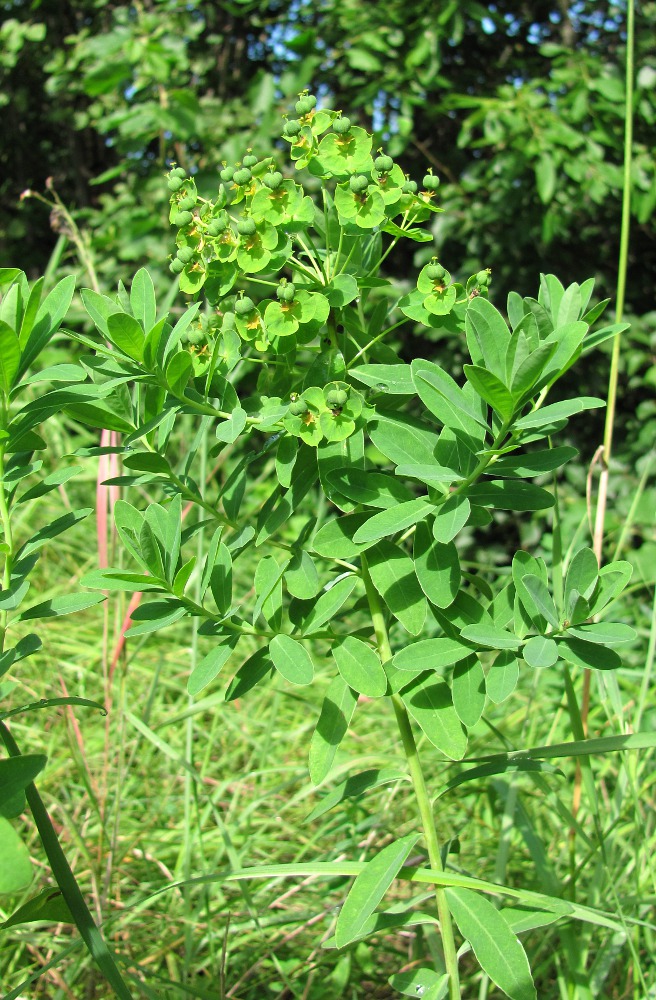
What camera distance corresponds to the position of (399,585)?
854 millimetres

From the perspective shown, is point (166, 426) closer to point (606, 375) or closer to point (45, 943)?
point (45, 943)

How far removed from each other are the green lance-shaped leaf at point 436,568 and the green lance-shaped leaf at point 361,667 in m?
0.09

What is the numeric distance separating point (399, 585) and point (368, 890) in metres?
0.28

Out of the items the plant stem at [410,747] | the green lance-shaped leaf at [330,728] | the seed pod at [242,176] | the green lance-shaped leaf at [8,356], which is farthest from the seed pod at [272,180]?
the green lance-shaped leaf at [330,728]

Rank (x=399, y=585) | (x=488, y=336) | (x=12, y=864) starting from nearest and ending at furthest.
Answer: (x=12, y=864)
(x=488, y=336)
(x=399, y=585)

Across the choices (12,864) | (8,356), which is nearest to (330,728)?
(12,864)

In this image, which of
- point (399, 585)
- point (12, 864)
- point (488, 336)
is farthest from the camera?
point (399, 585)

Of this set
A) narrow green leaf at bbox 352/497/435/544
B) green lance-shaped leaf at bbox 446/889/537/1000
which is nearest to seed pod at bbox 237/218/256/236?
narrow green leaf at bbox 352/497/435/544

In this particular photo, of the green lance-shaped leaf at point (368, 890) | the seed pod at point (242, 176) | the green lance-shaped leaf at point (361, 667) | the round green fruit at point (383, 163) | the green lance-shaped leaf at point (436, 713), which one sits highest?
the seed pod at point (242, 176)

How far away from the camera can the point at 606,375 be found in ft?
9.73

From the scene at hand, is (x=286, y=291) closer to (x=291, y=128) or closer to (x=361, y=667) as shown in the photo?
(x=291, y=128)

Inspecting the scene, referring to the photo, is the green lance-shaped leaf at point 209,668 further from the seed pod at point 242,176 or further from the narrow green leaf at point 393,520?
the seed pod at point 242,176

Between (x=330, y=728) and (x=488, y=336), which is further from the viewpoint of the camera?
(x=330, y=728)

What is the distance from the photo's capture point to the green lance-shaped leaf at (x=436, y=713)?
32.5 inches
